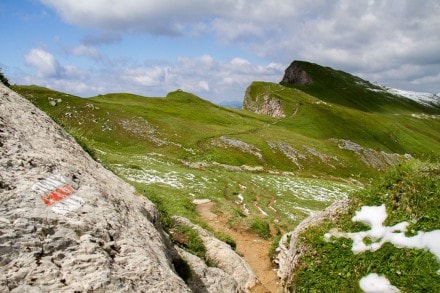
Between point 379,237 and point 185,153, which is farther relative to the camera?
point 185,153

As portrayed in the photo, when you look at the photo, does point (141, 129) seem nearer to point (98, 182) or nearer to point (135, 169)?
point (135, 169)

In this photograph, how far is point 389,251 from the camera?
14.5 meters

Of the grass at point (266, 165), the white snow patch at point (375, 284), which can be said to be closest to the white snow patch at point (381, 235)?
the grass at point (266, 165)

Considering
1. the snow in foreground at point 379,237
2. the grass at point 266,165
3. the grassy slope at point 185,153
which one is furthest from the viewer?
the grassy slope at point 185,153

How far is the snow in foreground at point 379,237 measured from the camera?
13.8 m

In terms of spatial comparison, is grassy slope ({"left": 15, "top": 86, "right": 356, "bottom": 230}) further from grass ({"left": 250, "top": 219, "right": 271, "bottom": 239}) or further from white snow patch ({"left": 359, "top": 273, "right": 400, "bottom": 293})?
white snow patch ({"left": 359, "top": 273, "right": 400, "bottom": 293})

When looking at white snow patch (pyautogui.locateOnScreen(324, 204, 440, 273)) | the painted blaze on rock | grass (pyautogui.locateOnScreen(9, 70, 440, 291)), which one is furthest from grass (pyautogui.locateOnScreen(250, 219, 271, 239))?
the painted blaze on rock

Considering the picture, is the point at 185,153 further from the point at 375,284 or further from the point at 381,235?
the point at 375,284

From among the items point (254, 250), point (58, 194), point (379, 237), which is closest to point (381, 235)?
point (379, 237)

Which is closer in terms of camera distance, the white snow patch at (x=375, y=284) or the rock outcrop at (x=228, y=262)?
the white snow patch at (x=375, y=284)

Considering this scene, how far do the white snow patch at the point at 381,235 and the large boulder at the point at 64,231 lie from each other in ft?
31.0

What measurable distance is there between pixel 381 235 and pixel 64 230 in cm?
1295

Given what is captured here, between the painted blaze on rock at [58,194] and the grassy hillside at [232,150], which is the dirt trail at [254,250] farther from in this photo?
the painted blaze on rock at [58,194]

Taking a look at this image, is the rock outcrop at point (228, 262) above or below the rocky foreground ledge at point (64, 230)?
below
